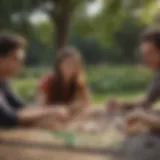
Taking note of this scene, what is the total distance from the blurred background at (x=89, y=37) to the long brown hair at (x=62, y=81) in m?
0.02

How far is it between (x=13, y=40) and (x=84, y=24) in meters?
0.17

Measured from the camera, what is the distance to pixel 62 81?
925mm

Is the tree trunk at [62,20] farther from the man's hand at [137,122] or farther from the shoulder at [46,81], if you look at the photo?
the man's hand at [137,122]

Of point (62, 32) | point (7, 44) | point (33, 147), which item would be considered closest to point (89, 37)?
point (62, 32)

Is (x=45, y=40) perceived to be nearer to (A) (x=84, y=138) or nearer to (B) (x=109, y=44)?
(B) (x=109, y=44)

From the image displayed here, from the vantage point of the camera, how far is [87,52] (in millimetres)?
934

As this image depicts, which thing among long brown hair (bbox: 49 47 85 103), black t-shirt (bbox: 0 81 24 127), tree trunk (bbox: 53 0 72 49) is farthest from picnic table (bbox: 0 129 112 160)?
tree trunk (bbox: 53 0 72 49)

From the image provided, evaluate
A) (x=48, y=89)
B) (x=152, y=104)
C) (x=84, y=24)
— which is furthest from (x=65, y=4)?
(x=152, y=104)

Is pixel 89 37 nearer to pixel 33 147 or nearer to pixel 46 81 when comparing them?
pixel 46 81

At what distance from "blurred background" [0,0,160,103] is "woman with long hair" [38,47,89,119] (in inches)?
0.9

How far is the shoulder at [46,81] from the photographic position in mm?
926

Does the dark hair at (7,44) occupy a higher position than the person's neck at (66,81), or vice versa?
the dark hair at (7,44)

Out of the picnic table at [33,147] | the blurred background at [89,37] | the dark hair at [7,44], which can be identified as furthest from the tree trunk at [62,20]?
the picnic table at [33,147]

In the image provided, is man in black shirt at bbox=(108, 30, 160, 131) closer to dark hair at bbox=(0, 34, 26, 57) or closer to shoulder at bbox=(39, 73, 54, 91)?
shoulder at bbox=(39, 73, 54, 91)
